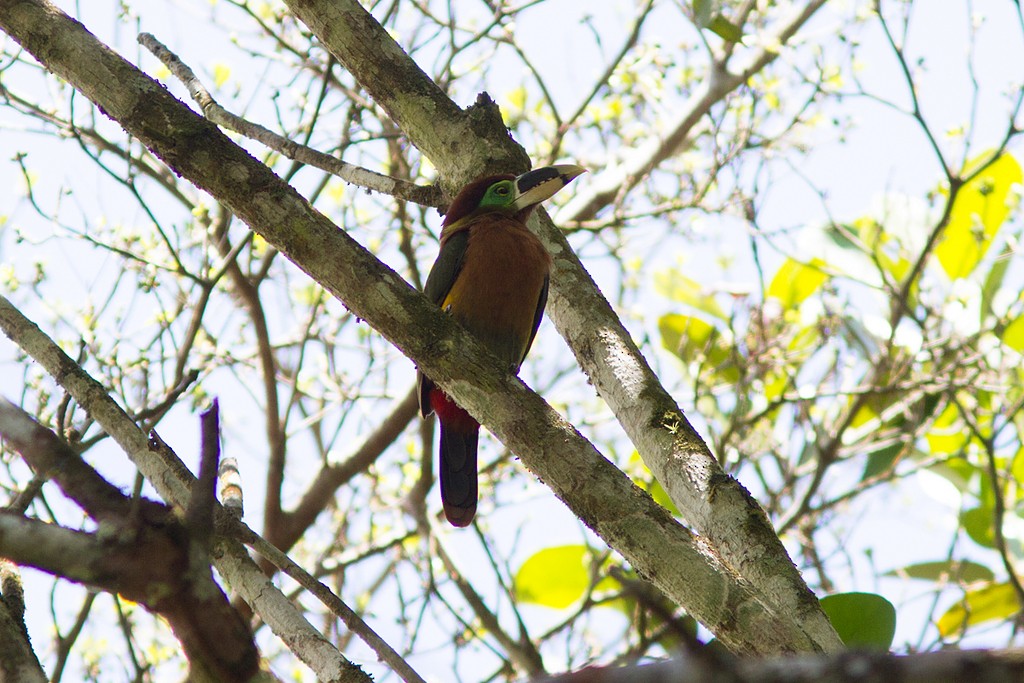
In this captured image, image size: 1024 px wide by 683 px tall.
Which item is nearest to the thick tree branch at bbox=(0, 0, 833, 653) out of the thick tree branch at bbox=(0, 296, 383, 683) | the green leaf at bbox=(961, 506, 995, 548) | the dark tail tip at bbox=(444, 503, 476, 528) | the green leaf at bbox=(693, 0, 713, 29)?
the thick tree branch at bbox=(0, 296, 383, 683)

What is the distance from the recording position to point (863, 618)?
2.57m

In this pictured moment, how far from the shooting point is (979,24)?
172 inches

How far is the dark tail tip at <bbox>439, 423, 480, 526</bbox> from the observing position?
3711mm

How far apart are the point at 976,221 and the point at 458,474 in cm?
292

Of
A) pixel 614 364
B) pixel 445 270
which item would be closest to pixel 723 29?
pixel 445 270

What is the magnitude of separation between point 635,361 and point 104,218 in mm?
3045

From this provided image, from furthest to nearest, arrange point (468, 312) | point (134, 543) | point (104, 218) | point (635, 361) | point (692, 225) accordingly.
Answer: point (692, 225) → point (104, 218) → point (468, 312) → point (635, 361) → point (134, 543)

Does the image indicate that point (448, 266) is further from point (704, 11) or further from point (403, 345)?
point (403, 345)

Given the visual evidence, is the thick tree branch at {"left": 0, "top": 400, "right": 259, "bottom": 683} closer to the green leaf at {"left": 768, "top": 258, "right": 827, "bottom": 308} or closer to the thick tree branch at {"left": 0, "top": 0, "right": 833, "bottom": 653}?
the thick tree branch at {"left": 0, "top": 0, "right": 833, "bottom": 653}

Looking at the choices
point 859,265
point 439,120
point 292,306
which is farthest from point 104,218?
point 859,265

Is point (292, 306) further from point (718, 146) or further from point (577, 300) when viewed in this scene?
point (577, 300)

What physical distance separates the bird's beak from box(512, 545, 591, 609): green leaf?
6.45ft

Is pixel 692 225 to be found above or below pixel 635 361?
above

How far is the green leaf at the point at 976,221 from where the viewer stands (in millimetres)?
5031
